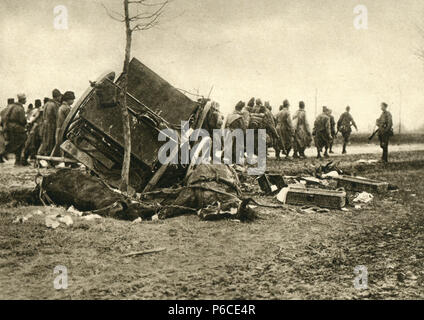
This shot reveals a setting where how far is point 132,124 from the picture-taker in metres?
7.54

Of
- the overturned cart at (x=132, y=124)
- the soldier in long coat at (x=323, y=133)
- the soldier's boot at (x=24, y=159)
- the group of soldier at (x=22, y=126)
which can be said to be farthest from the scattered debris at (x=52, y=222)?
the soldier in long coat at (x=323, y=133)

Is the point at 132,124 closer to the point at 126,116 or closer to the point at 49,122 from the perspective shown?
the point at 126,116

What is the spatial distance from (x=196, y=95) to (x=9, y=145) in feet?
22.5

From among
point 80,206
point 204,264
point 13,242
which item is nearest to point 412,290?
point 204,264

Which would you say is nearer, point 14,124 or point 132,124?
point 132,124

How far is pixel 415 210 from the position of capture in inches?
283

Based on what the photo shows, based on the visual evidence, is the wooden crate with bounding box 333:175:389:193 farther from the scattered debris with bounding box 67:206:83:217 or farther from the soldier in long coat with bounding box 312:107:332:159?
the soldier in long coat with bounding box 312:107:332:159

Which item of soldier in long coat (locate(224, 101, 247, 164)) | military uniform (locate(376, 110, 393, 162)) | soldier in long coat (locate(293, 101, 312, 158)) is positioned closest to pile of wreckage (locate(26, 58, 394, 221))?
soldier in long coat (locate(224, 101, 247, 164))

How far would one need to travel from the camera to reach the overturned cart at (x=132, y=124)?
7379 millimetres

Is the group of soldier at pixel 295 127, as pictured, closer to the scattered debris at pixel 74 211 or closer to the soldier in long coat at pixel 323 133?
the soldier in long coat at pixel 323 133

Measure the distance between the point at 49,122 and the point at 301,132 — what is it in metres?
8.82

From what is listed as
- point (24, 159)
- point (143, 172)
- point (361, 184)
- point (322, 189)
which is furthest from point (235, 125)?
point (24, 159)

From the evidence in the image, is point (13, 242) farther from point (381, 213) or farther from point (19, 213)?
point (381, 213)

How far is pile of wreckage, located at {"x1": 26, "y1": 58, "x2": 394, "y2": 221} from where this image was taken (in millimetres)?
6621
